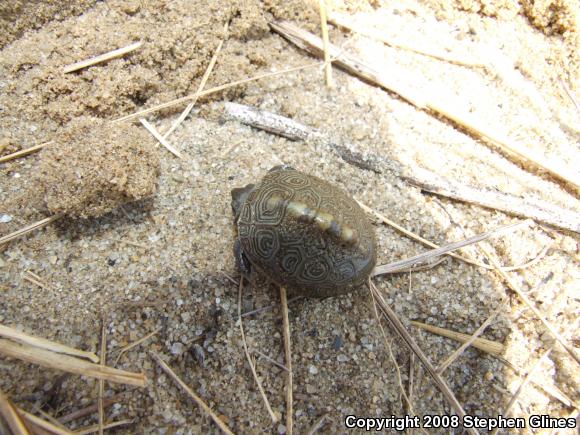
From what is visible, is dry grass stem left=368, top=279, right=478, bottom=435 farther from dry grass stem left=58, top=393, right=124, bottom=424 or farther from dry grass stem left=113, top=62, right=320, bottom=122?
dry grass stem left=113, top=62, right=320, bottom=122

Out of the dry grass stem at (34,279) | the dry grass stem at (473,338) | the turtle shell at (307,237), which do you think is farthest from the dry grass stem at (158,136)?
the dry grass stem at (473,338)

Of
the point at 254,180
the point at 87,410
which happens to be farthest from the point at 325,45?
the point at 87,410

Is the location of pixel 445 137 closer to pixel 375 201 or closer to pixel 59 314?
pixel 375 201

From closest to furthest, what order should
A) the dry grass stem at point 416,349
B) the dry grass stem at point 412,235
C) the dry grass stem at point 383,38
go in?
the dry grass stem at point 416,349 < the dry grass stem at point 412,235 < the dry grass stem at point 383,38

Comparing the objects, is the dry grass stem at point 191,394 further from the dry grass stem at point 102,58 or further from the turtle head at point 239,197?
the dry grass stem at point 102,58

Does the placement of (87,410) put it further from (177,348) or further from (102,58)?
(102,58)

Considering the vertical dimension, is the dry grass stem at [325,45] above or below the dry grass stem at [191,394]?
above
